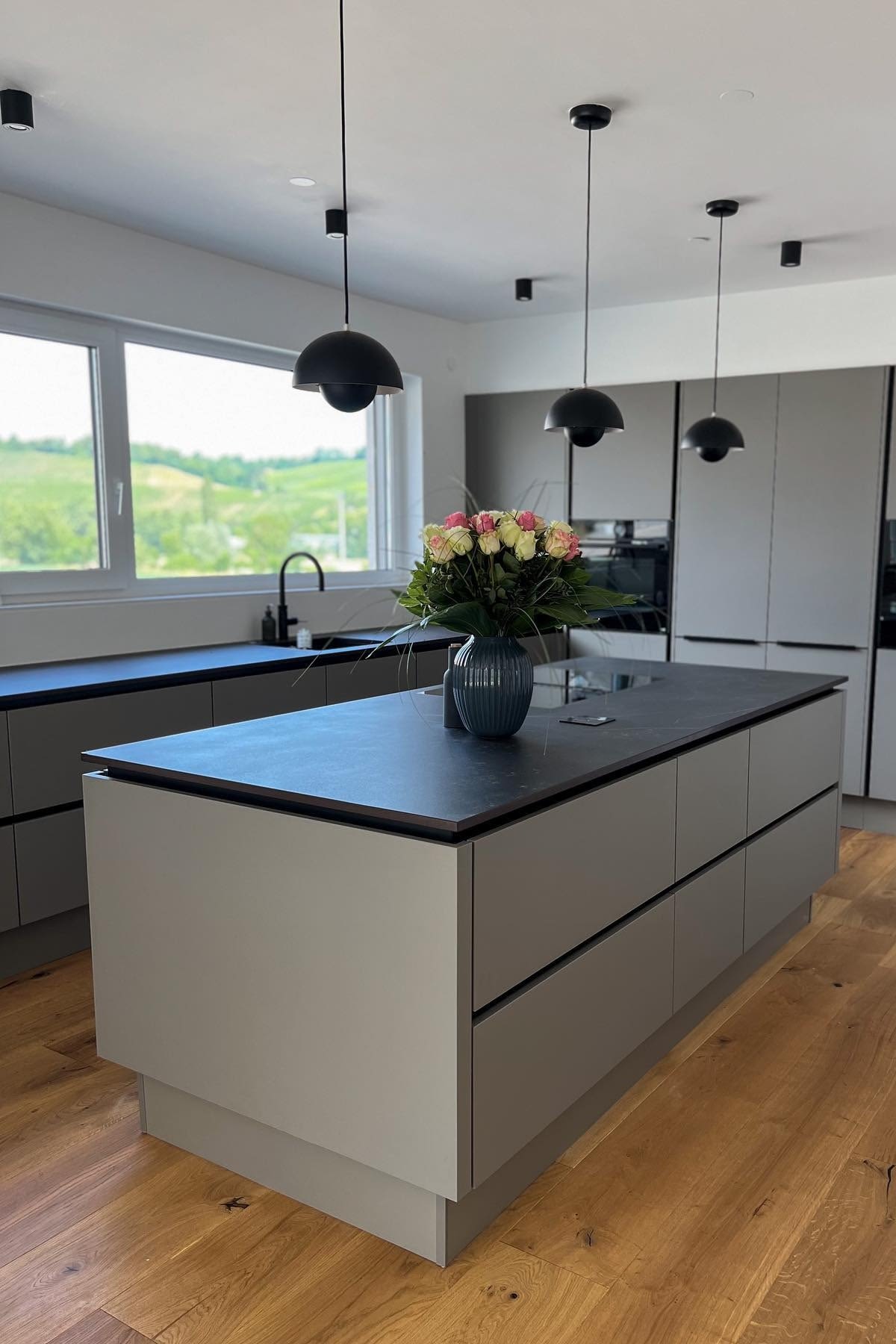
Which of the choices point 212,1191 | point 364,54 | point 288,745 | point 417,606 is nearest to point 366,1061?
point 212,1191

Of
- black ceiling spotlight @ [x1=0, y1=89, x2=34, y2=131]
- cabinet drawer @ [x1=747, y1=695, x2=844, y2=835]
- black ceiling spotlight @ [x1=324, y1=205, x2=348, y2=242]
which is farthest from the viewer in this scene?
black ceiling spotlight @ [x1=324, y1=205, x2=348, y2=242]

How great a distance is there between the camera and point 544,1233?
206 cm

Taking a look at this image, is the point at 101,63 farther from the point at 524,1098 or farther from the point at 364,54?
the point at 524,1098

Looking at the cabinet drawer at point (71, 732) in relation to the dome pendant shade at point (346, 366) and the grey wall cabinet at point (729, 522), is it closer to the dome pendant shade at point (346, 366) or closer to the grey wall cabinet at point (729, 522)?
the dome pendant shade at point (346, 366)

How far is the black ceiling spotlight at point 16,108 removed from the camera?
2.74 metres

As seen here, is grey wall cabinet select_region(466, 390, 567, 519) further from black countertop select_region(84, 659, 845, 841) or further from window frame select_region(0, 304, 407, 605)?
black countertop select_region(84, 659, 845, 841)

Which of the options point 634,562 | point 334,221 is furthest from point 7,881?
point 634,562

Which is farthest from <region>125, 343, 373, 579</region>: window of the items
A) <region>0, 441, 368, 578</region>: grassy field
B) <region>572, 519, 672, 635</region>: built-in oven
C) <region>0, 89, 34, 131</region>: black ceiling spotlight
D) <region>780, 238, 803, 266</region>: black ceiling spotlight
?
<region>780, 238, 803, 266</region>: black ceiling spotlight

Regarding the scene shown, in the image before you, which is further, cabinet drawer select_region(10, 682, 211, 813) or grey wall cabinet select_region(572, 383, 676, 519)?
grey wall cabinet select_region(572, 383, 676, 519)

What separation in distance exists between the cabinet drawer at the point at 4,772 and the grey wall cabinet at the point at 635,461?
132 inches

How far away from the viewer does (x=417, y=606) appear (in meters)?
2.48

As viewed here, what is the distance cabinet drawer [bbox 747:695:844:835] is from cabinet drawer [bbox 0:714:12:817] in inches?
87.0

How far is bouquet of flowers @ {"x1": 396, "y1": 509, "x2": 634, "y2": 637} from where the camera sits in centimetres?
238

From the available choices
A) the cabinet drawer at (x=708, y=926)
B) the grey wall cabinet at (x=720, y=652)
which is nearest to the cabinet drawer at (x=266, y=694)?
the cabinet drawer at (x=708, y=926)
